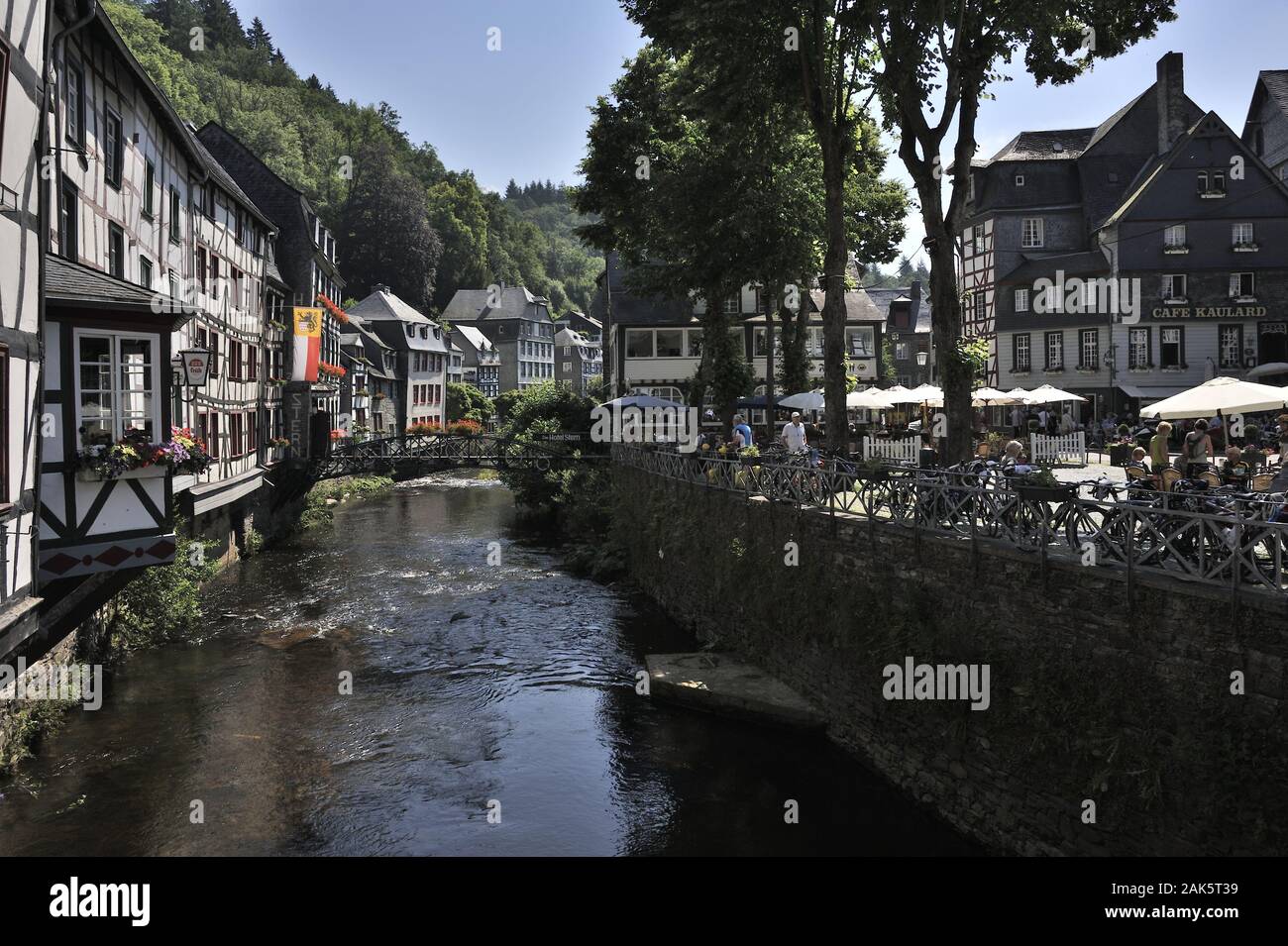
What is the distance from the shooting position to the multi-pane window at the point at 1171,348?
37344 millimetres

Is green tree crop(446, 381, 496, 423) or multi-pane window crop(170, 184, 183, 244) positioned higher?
multi-pane window crop(170, 184, 183, 244)

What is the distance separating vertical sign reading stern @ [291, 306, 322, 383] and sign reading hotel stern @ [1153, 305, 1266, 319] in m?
31.9

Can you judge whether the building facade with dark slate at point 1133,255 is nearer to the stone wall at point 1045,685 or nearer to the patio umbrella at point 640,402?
the patio umbrella at point 640,402

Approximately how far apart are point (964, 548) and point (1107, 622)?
2473 mm

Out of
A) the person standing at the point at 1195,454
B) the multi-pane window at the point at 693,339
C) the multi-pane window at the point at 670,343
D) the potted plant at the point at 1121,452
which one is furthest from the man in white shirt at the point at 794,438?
the multi-pane window at the point at 670,343

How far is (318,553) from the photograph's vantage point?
3209 cm

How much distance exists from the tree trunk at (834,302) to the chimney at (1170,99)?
89.6ft

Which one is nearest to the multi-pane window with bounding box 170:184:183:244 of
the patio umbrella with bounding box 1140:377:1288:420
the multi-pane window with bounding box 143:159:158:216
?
the multi-pane window with bounding box 143:159:158:216

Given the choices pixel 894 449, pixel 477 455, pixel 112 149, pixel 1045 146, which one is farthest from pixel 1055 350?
pixel 112 149

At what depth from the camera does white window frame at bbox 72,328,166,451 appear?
431 inches

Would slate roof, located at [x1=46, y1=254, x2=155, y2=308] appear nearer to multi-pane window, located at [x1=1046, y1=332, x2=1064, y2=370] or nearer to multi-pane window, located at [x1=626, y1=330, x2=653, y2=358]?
multi-pane window, located at [x1=626, y1=330, x2=653, y2=358]
